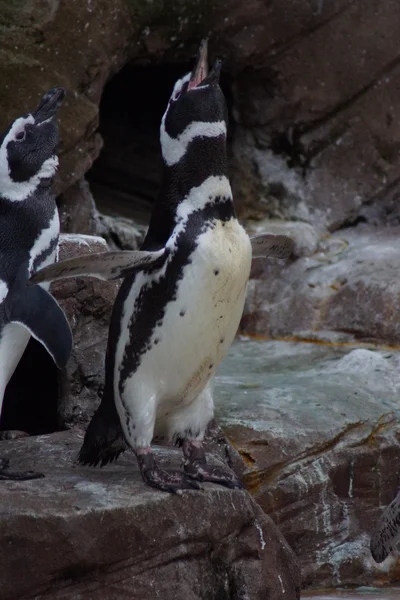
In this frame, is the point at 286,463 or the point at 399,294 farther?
the point at 399,294

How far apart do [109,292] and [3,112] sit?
4.57ft

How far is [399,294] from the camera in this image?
5672mm

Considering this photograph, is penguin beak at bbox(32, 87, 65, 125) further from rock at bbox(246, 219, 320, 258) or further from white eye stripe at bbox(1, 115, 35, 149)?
rock at bbox(246, 219, 320, 258)

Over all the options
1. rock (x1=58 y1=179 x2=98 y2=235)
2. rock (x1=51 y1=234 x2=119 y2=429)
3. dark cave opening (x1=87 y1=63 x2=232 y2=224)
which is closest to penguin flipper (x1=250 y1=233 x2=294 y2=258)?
rock (x1=51 y1=234 x2=119 y2=429)

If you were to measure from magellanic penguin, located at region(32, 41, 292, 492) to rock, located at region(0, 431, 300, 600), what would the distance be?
105 mm

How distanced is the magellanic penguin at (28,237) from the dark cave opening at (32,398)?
114cm

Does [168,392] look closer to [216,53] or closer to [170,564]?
[170,564]

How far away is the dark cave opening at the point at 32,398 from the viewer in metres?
4.87

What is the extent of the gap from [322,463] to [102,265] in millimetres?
1509

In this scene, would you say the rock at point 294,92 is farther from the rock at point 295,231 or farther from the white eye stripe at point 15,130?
the white eye stripe at point 15,130

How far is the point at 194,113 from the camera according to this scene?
11.4 ft

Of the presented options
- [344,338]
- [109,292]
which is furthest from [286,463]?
[344,338]

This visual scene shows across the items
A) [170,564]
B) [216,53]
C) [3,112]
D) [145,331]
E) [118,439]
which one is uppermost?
[216,53]

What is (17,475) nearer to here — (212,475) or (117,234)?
(212,475)
